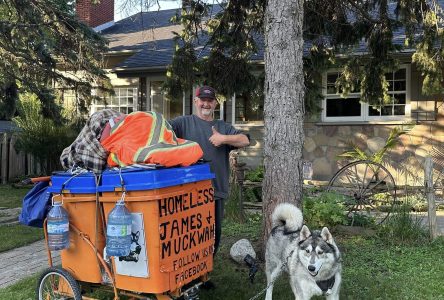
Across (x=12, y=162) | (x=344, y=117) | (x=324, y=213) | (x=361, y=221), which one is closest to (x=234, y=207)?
(x=324, y=213)

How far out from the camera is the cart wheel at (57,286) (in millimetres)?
3674

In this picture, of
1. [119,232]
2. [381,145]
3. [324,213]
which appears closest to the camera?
[119,232]

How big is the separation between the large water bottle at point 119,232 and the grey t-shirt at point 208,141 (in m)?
1.41

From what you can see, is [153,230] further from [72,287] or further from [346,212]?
[346,212]

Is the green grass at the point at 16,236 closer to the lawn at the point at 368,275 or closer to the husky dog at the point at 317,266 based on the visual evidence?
the lawn at the point at 368,275

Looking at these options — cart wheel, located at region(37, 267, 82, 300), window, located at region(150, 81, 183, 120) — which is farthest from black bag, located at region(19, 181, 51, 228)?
window, located at region(150, 81, 183, 120)

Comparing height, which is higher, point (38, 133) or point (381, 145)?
Result: point (38, 133)

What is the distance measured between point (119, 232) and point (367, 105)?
939 centimetres

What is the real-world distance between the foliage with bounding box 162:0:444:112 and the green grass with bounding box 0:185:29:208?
5131 millimetres

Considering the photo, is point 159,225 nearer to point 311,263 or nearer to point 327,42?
point 311,263

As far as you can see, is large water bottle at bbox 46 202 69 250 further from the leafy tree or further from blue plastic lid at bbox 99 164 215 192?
the leafy tree

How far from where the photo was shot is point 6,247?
6805mm

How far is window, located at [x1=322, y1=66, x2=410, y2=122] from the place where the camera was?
1120 cm

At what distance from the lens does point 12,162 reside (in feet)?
47.5
